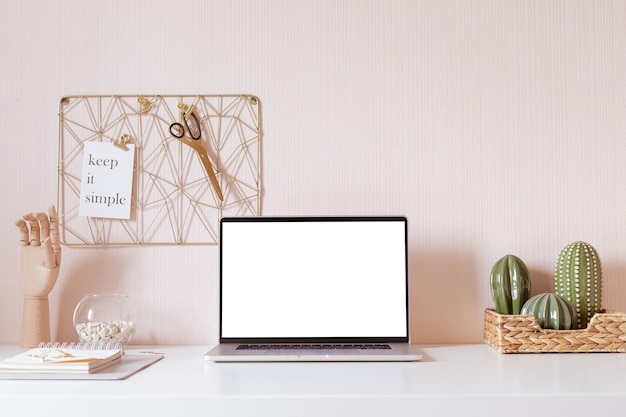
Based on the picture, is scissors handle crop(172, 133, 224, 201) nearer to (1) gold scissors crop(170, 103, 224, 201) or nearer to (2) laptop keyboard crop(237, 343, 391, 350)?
(1) gold scissors crop(170, 103, 224, 201)

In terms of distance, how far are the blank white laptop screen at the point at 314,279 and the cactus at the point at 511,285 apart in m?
0.21

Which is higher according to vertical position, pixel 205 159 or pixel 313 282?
pixel 205 159

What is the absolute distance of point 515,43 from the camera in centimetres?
148

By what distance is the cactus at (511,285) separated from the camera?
1.35 m

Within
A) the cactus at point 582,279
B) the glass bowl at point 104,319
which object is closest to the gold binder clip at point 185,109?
the glass bowl at point 104,319

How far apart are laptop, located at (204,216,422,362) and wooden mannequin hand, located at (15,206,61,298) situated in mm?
372

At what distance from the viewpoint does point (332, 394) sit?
945mm

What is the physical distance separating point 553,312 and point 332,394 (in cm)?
58

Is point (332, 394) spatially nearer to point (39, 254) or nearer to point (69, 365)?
point (69, 365)

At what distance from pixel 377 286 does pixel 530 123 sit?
0.53 meters

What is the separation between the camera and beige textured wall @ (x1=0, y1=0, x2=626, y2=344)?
1.46 m

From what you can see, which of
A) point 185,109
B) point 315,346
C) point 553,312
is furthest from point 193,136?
point 553,312

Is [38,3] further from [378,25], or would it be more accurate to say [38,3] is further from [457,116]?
[457,116]

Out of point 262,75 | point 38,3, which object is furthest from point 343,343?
point 38,3
